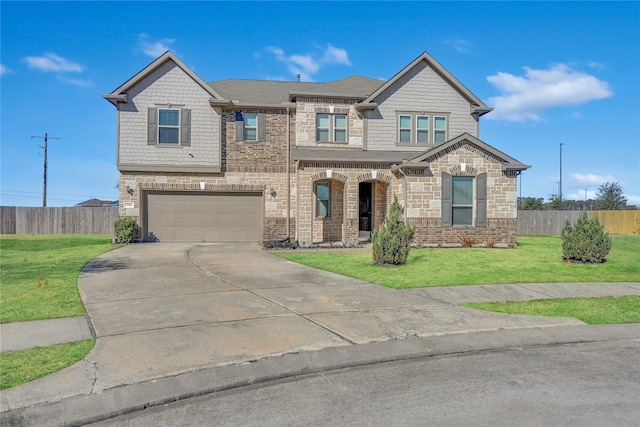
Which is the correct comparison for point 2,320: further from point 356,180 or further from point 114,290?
point 356,180

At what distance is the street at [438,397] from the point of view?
3947 mm

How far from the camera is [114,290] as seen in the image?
30.0 feet

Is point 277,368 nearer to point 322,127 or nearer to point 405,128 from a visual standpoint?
point 322,127

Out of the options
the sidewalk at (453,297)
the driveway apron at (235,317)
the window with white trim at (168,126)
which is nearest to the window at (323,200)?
the window with white trim at (168,126)

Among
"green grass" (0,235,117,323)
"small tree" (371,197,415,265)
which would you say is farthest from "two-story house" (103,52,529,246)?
"small tree" (371,197,415,265)

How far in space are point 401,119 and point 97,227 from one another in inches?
798

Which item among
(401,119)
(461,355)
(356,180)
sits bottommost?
(461,355)

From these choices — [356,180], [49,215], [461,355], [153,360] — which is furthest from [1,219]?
[461,355]

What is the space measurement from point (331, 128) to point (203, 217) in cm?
714

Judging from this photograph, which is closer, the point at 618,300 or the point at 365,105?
the point at 618,300

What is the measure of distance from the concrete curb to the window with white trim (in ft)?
55.7

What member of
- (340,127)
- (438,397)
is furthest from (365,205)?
(438,397)

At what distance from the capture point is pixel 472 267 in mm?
12656

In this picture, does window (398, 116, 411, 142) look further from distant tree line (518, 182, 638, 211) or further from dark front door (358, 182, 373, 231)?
distant tree line (518, 182, 638, 211)
